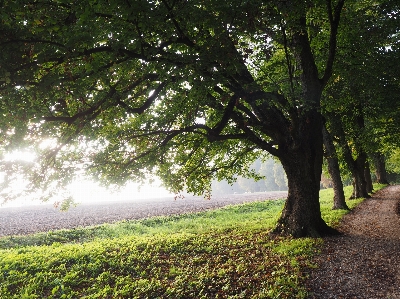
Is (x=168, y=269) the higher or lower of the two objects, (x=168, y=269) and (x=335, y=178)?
the lower

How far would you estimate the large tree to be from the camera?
642 centimetres

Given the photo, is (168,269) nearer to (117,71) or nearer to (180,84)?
(180,84)

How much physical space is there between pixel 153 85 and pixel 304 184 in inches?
319

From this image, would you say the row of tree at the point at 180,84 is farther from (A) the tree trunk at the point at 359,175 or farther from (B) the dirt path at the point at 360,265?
(A) the tree trunk at the point at 359,175

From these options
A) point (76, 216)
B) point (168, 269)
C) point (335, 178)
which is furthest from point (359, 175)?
point (76, 216)

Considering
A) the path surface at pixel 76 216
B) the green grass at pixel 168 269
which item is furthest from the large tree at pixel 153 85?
the path surface at pixel 76 216

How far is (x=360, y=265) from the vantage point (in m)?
8.81

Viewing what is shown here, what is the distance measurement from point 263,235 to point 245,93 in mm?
7256

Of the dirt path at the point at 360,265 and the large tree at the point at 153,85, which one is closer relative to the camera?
the large tree at the point at 153,85

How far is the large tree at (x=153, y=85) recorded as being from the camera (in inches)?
253

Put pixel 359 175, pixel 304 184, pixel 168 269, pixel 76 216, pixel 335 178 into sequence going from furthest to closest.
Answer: pixel 76 216, pixel 359 175, pixel 335 178, pixel 304 184, pixel 168 269

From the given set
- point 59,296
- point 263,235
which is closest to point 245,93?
point 263,235

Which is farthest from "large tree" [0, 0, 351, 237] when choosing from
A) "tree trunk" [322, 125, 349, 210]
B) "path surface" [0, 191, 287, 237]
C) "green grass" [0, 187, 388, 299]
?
"path surface" [0, 191, 287, 237]

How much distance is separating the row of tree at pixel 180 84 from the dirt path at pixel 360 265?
1862 millimetres
